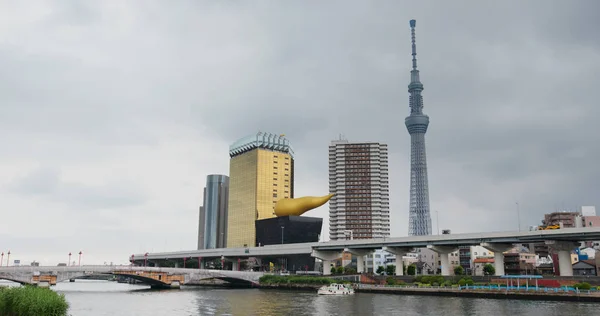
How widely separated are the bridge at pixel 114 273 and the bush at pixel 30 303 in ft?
185

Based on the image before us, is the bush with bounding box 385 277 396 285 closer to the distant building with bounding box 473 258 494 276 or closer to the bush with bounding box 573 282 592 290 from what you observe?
the bush with bounding box 573 282 592 290

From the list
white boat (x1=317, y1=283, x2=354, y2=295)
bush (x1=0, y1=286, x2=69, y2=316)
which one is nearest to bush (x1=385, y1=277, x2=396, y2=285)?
white boat (x1=317, y1=283, x2=354, y2=295)

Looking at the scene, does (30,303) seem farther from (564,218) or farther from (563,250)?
(564,218)

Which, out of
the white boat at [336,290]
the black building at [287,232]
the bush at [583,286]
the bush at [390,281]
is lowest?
the white boat at [336,290]

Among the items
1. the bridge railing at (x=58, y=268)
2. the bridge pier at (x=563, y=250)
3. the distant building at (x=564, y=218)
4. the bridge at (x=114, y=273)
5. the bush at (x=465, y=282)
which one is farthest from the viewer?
the distant building at (x=564, y=218)

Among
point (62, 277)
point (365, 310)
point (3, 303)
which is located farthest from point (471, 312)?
point (62, 277)

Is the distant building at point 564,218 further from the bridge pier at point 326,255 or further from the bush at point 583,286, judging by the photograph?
the bush at point 583,286

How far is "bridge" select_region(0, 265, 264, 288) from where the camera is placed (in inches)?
3752

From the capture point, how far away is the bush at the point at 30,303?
117 feet

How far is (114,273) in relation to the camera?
100m

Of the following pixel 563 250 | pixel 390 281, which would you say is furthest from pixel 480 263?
pixel 563 250

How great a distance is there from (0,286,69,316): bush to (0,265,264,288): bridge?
2217 inches

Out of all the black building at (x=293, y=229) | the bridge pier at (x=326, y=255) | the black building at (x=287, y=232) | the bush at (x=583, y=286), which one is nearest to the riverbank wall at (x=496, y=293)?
the bush at (x=583, y=286)

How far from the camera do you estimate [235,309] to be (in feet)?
194
